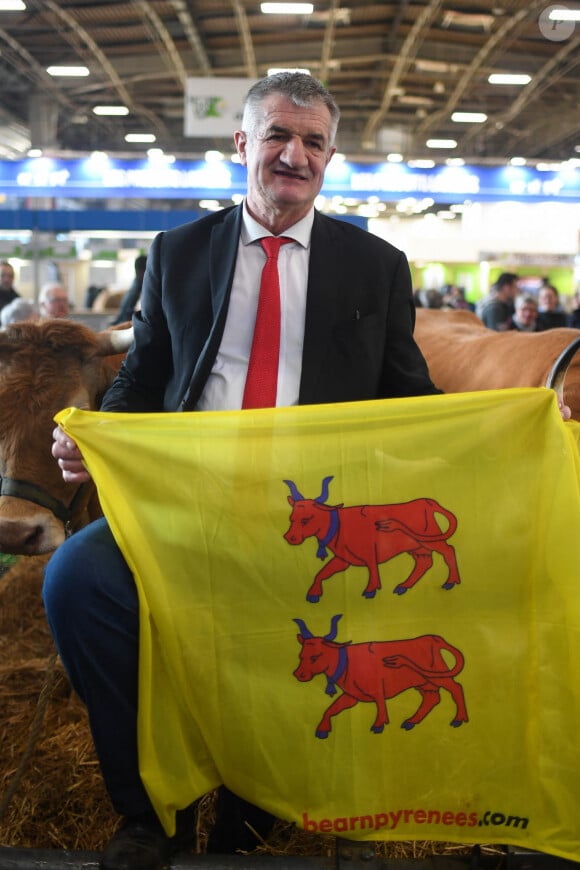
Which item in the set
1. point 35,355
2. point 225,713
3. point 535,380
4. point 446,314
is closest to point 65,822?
point 225,713

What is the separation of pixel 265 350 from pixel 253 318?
107 mm

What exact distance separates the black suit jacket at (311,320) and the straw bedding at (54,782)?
2.71 ft

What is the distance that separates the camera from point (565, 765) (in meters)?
1.89

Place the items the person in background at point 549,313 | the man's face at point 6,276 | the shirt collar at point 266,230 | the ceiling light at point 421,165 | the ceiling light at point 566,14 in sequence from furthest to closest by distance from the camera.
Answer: the ceiling light at point 421,165 → the ceiling light at point 566,14 → the man's face at point 6,276 → the person in background at point 549,313 → the shirt collar at point 266,230

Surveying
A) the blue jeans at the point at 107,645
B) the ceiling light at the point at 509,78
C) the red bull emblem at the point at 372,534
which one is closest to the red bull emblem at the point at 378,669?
the red bull emblem at the point at 372,534

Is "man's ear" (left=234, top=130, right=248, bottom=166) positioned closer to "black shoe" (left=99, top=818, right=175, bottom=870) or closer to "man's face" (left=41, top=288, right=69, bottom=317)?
"black shoe" (left=99, top=818, right=175, bottom=870)

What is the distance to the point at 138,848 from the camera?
1.89 meters

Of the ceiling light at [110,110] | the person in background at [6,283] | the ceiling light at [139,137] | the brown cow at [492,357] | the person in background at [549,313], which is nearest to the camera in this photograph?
the brown cow at [492,357]

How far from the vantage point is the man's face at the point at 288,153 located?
2.33 metres

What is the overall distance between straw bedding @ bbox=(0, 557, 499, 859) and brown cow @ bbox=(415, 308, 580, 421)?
1896 millimetres

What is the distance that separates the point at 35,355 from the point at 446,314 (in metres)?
4.00

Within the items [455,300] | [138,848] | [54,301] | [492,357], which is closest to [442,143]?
[455,300]

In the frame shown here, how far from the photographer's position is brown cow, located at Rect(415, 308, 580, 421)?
3.86m

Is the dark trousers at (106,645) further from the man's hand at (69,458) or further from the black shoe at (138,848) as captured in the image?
the man's hand at (69,458)
